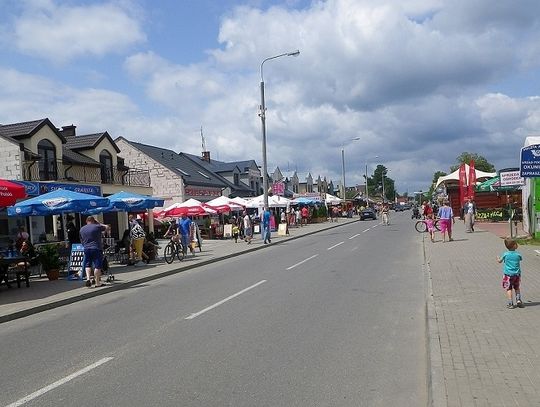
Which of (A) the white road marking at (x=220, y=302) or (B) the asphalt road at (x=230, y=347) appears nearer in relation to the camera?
(B) the asphalt road at (x=230, y=347)

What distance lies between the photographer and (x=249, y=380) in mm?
5645

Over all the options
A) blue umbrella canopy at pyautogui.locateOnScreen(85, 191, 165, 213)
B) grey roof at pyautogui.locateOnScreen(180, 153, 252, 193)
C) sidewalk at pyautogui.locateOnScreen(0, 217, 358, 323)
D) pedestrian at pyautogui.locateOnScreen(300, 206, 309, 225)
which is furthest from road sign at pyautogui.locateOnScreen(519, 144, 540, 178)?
grey roof at pyautogui.locateOnScreen(180, 153, 252, 193)

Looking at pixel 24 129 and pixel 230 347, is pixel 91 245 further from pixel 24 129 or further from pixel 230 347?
pixel 24 129

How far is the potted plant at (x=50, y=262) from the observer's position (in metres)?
15.9

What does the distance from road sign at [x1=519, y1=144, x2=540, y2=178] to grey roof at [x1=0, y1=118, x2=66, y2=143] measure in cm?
2219

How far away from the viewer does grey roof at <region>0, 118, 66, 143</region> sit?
87.1ft

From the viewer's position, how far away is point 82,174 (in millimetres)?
29734

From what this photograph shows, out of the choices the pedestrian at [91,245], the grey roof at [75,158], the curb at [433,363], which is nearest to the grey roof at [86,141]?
the grey roof at [75,158]

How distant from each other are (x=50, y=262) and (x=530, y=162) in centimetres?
1390

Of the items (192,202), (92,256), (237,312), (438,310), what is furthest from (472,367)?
(192,202)

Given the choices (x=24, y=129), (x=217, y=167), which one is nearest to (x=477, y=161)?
(x=217, y=167)

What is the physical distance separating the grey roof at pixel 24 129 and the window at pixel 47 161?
2.60ft

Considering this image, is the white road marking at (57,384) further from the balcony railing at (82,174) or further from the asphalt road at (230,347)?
the balcony railing at (82,174)

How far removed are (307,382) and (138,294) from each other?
7871mm
